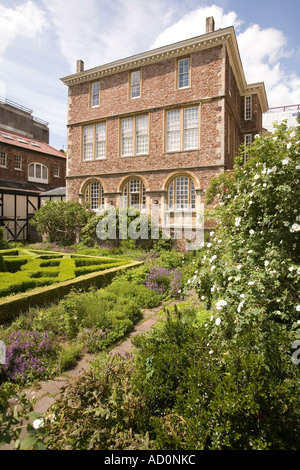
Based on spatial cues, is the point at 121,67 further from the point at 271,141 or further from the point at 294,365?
the point at 294,365

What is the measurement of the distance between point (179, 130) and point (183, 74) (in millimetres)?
3181

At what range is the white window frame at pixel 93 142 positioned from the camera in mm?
18672

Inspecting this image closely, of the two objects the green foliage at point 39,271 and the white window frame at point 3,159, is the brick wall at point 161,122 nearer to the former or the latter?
the green foliage at point 39,271

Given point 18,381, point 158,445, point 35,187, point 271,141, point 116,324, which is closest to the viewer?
point 158,445

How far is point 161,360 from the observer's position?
2812 millimetres

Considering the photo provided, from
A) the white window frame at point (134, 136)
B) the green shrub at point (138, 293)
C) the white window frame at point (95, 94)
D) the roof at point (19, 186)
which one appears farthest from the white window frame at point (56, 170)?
the green shrub at point (138, 293)

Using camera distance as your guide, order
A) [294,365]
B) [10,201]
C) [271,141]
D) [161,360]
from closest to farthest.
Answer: [294,365] < [161,360] < [271,141] < [10,201]

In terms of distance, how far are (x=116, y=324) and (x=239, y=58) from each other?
1797 cm

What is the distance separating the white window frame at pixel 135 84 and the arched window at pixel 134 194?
5365 mm

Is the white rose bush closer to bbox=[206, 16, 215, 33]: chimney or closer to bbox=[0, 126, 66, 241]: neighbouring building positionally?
bbox=[206, 16, 215, 33]: chimney

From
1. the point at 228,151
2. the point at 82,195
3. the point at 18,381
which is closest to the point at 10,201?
the point at 82,195

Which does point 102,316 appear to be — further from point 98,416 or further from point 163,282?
point 163,282

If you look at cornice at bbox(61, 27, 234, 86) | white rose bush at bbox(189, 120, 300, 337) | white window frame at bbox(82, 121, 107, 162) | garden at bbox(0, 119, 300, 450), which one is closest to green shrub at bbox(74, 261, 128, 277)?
garden at bbox(0, 119, 300, 450)

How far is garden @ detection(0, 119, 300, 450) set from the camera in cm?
210
